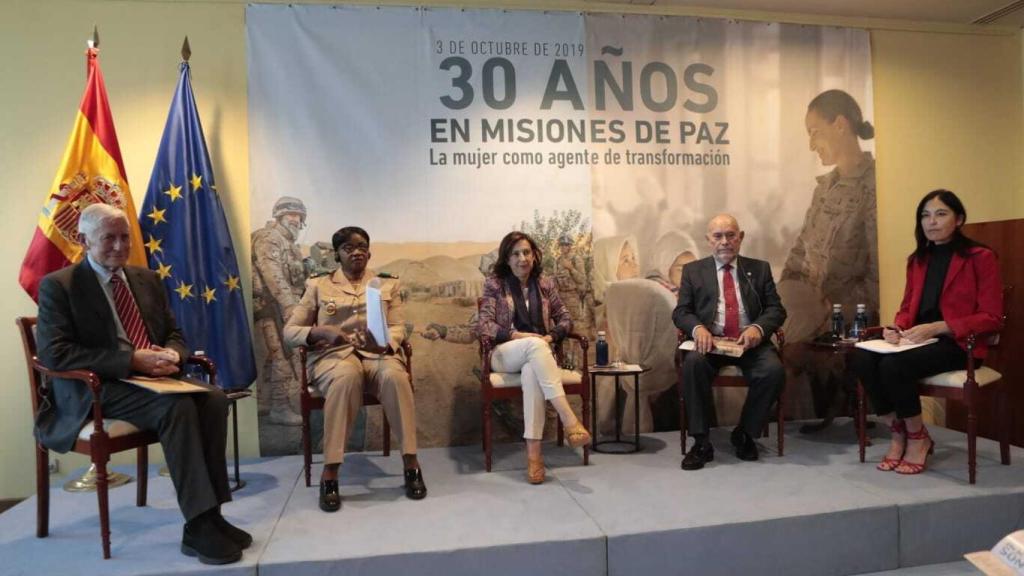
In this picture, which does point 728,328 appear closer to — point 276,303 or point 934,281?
point 934,281

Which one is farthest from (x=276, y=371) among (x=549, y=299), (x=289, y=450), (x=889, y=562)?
(x=889, y=562)

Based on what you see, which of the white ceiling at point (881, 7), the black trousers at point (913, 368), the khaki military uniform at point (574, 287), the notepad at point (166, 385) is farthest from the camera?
Result: the white ceiling at point (881, 7)

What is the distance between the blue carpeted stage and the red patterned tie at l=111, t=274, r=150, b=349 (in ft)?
2.59

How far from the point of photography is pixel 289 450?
383cm

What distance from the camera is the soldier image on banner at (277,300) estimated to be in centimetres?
381

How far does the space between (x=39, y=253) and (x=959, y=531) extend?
452cm

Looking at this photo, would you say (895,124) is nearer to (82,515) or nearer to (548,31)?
(548,31)

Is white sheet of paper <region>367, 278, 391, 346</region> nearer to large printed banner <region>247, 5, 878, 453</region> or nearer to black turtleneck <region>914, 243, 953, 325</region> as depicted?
large printed banner <region>247, 5, 878, 453</region>

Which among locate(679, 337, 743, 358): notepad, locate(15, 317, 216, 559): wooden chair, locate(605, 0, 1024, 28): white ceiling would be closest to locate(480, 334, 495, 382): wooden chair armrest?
locate(679, 337, 743, 358): notepad

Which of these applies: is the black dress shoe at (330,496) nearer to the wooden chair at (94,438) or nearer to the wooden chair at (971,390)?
the wooden chair at (94,438)

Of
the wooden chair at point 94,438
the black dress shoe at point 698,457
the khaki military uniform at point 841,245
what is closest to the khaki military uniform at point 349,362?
the wooden chair at point 94,438

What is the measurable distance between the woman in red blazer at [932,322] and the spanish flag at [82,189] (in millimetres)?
3880

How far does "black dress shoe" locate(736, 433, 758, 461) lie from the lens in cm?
337

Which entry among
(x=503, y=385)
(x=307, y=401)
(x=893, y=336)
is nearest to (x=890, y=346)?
(x=893, y=336)
